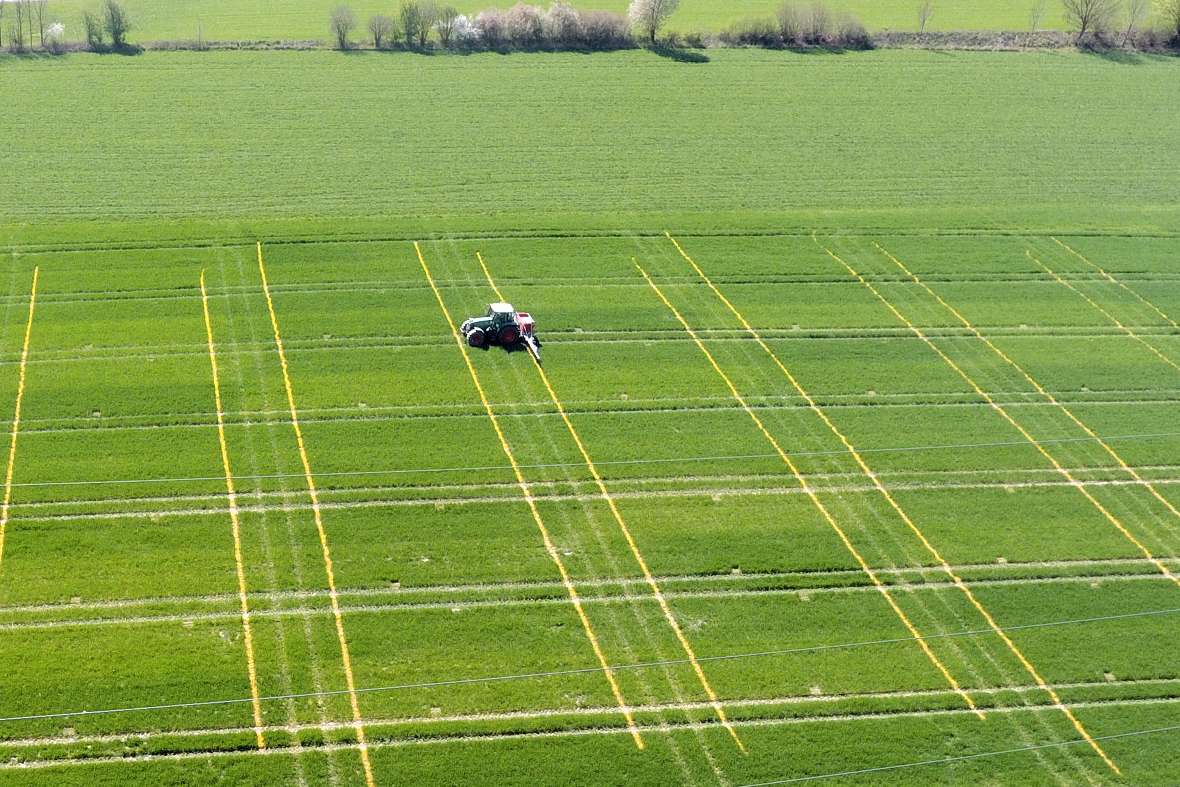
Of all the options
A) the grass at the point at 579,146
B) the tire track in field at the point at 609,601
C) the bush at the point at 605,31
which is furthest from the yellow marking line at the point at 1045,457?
the bush at the point at 605,31

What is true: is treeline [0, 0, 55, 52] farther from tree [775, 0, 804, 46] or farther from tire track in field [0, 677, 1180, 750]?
tire track in field [0, 677, 1180, 750]

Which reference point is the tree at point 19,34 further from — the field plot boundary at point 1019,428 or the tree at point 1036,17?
the tree at point 1036,17

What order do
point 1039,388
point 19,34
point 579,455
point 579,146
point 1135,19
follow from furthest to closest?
point 1135,19
point 19,34
point 579,146
point 1039,388
point 579,455

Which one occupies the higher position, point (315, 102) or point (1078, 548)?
point (315, 102)

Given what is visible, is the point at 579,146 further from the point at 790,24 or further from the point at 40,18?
the point at 40,18

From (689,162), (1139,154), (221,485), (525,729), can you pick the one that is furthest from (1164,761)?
(1139,154)

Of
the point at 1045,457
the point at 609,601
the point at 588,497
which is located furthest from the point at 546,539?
the point at 1045,457

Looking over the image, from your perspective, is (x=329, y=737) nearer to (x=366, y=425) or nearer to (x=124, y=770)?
(x=124, y=770)
